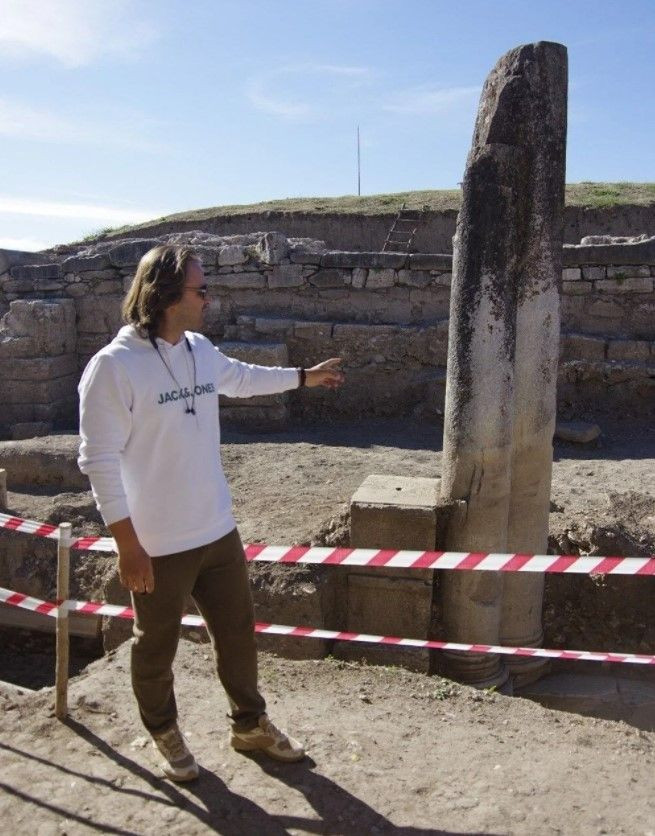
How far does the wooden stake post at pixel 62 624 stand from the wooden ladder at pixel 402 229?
49.9 ft

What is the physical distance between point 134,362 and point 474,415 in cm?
241

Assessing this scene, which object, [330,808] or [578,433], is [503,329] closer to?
[330,808]

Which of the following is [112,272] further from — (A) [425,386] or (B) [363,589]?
(B) [363,589]

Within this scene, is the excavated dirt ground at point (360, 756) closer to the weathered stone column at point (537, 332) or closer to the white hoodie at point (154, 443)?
the weathered stone column at point (537, 332)

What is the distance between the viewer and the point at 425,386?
9.84 meters

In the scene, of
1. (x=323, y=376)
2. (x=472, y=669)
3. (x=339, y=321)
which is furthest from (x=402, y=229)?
(x=323, y=376)

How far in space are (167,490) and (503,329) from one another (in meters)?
2.47

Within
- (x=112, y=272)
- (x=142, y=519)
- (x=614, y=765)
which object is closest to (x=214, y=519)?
(x=142, y=519)

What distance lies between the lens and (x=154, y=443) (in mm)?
3166

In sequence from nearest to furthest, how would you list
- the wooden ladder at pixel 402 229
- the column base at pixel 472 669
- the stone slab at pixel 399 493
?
the column base at pixel 472 669, the stone slab at pixel 399 493, the wooden ladder at pixel 402 229

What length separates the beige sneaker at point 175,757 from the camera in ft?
11.1

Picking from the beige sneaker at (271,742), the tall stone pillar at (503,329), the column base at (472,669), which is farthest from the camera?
the column base at (472,669)

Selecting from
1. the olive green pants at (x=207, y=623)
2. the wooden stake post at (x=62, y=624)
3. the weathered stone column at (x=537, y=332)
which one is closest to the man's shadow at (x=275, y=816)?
the olive green pants at (x=207, y=623)

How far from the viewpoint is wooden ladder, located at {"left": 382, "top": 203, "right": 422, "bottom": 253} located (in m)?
18.5
